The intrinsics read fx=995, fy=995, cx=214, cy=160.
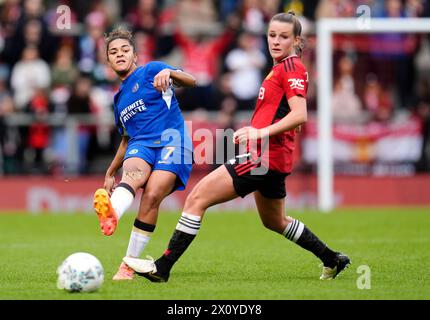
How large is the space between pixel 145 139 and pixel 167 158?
0.29 m

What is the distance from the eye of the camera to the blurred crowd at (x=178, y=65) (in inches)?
744

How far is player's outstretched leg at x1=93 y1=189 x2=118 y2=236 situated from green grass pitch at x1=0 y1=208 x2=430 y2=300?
0.51 metres

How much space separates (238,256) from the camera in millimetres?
11211

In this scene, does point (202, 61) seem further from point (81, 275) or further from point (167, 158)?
point (81, 275)

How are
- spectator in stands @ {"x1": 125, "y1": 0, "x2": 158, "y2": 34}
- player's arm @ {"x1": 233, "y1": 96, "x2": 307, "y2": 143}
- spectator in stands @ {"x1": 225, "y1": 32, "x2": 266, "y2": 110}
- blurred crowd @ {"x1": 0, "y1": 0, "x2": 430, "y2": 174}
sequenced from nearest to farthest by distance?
player's arm @ {"x1": 233, "y1": 96, "x2": 307, "y2": 143}, blurred crowd @ {"x1": 0, "y1": 0, "x2": 430, "y2": 174}, spectator in stands @ {"x1": 225, "y1": 32, "x2": 266, "y2": 110}, spectator in stands @ {"x1": 125, "y1": 0, "x2": 158, "y2": 34}

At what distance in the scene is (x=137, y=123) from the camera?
9.31 meters

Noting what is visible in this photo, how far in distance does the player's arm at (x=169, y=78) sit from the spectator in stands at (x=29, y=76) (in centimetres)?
1074

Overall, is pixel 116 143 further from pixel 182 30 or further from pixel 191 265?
pixel 191 265

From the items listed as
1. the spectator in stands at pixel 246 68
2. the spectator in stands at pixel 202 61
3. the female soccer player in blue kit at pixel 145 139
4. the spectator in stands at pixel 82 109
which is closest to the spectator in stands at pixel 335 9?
the spectator in stands at pixel 246 68

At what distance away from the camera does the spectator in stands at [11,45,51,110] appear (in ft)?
63.1

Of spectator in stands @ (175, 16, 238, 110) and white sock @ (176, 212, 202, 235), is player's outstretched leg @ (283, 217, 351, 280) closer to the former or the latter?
white sock @ (176, 212, 202, 235)

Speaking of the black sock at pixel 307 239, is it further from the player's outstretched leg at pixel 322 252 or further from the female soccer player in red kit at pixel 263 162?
the female soccer player in red kit at pixel 263 162

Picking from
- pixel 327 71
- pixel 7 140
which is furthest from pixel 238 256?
pixel 7 140

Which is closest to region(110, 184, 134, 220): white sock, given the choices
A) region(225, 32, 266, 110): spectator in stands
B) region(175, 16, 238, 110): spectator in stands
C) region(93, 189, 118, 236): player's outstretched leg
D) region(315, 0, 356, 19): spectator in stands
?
region(93, 189, 118, 236): player's outstretched leg
